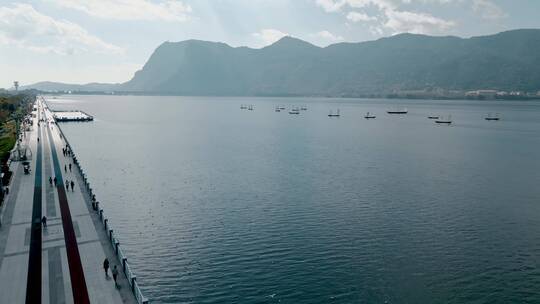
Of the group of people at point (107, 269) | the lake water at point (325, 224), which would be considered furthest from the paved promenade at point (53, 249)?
the lake water at point (325, 224)

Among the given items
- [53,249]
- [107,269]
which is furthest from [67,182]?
[107,269]

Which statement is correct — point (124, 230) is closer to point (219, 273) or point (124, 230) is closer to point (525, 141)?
point (219, 273)

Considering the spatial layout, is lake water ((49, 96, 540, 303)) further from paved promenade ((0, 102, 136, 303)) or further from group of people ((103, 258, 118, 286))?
paved promenade ((0, 102, 136, 303))

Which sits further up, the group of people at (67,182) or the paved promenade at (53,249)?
the group of people at (67,182)

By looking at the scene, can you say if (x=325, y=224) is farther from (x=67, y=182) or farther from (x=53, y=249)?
(x=67, y=182)

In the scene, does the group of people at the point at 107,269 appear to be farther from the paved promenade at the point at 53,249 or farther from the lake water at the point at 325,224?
the lake water at the point at 325,224

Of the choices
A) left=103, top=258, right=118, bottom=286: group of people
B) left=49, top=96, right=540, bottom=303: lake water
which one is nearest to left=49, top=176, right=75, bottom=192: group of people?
left=49, top=96, right=540, bottom=303: lake water
